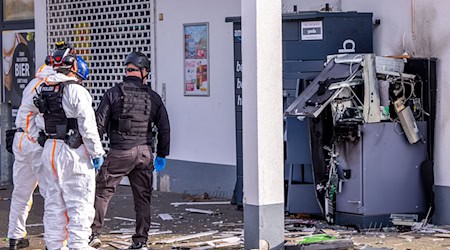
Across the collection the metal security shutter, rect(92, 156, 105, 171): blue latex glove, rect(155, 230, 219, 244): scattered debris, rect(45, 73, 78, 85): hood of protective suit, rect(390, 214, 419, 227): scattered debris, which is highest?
the metal security shutter

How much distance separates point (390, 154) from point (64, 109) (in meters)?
3.49

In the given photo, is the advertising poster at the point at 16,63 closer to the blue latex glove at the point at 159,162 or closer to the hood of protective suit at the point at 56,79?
the blue latex glove at the point at 159,162

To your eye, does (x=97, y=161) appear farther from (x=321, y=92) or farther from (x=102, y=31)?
(x=102, y=31)

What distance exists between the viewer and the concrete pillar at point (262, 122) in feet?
30.1

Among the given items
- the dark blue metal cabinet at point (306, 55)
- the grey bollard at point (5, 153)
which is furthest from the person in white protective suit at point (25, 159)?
the grey bollard at point (5, 153)

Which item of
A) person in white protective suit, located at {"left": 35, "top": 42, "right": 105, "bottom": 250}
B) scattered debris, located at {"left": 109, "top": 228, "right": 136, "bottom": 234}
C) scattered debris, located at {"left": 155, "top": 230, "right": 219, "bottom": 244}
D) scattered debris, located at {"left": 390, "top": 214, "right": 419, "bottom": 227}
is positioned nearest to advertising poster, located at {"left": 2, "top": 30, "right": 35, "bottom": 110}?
scattered debris, located at {"left": 109, "top": 228, "right": 136, "bottom": 234}

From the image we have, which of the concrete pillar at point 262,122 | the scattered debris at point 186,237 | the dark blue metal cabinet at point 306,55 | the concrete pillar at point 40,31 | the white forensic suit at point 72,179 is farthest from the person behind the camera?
the concrete pillar at point 40,31

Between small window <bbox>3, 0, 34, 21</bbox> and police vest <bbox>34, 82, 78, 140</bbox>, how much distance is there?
25.5ft

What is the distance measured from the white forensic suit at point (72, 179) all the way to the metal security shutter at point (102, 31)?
5.39 meters

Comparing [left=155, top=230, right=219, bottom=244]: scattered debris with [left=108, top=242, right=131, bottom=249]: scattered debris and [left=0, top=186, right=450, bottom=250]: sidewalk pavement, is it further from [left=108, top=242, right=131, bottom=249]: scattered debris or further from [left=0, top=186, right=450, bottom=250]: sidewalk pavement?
[left=108, top=242, right=131, bottom=249]: scattered debris

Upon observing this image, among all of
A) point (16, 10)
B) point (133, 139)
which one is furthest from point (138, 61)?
point (16, 10)

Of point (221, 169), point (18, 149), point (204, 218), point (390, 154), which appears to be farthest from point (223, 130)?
point (18, 149)

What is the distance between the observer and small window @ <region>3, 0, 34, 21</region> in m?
16.6

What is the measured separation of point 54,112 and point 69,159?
458mm
